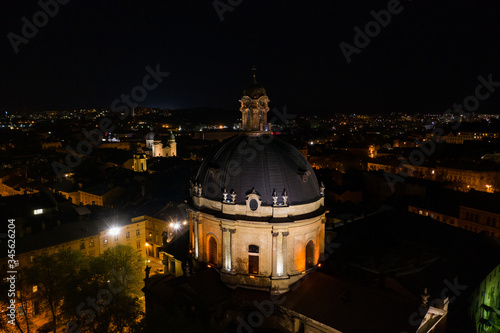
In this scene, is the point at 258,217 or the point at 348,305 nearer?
the point at 348,305

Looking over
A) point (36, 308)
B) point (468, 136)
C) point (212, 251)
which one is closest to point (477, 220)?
point (212, 251)

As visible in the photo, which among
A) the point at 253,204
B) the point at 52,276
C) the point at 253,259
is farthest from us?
the point at 52,276

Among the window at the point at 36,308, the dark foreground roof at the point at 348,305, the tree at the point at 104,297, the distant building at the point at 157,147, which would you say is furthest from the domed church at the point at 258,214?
the distant building at the point at 157,147

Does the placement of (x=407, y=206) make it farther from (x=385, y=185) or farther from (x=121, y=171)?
(x=121, y=171)

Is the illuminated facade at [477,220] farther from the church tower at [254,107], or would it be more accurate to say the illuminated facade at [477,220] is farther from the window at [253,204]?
the window at [253,204]

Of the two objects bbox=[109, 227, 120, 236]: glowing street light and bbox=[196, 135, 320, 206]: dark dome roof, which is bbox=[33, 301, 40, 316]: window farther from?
bbox=[196, 135, 320, 206]: dark dome roof

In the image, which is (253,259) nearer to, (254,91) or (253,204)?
(253,204)

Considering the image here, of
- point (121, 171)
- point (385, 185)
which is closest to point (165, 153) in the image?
point (121, 171)
